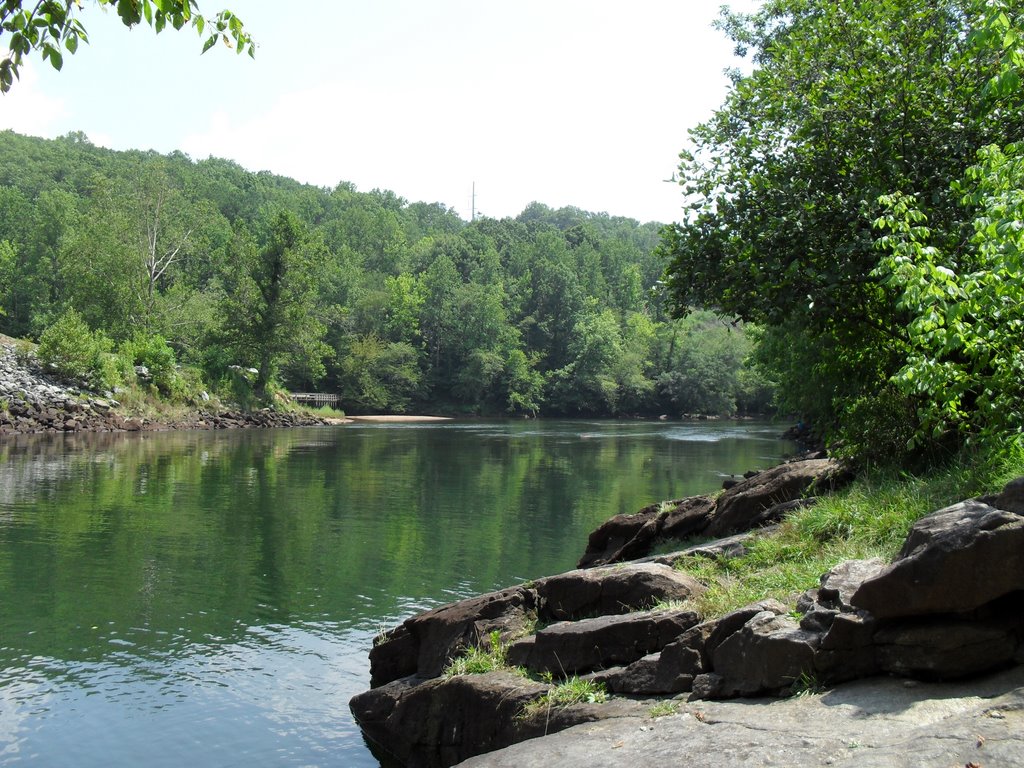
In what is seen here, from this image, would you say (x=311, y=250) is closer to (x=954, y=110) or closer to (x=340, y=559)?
(x=340, y=559)

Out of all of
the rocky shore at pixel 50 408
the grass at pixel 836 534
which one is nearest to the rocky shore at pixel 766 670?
the grass at pixel 836 534

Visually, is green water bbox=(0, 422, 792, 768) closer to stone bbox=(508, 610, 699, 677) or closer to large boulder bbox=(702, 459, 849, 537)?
stone bbox=(508, 610, 699, 677)

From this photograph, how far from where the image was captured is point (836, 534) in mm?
9992

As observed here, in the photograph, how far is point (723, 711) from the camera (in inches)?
270

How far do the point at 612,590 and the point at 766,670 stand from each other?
10.8ft

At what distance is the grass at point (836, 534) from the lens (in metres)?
8.91

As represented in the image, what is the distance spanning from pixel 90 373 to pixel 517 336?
189 ft

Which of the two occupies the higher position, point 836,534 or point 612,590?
point 836,534

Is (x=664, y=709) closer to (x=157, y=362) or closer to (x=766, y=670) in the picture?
(x=766, y=670)

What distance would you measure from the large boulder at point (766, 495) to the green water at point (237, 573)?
5071 millimetres

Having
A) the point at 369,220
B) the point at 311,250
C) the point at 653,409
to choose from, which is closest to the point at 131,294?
the point at 311,250

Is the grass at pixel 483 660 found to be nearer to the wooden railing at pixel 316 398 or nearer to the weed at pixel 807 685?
the weed at pixel 807 685

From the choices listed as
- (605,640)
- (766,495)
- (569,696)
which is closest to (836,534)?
(605,640)

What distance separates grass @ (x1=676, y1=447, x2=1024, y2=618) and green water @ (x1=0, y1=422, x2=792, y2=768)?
14.7 feet
